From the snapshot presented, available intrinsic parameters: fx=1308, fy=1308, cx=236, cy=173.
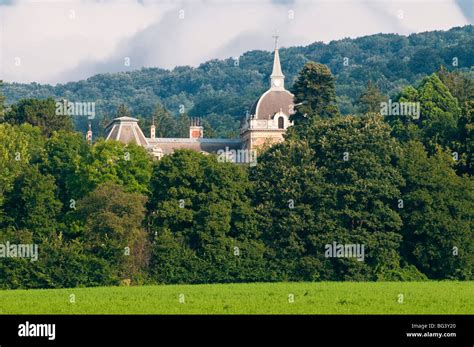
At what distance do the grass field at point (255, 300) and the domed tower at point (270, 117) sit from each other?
5924cm

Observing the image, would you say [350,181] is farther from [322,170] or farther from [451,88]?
[451,88]

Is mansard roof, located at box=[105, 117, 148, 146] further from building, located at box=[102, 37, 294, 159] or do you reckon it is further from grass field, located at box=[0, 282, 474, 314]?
grass field, located at box=[0, 282, 474, 314]

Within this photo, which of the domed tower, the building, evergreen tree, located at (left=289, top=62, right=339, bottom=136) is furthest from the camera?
the domed tower

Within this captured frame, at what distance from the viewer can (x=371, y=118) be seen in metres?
73.3

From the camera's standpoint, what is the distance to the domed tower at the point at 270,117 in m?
115

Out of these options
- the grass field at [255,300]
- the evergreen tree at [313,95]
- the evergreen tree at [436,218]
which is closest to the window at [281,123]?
the evergreen tree at [313,95]

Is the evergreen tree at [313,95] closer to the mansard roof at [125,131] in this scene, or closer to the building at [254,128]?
the building at [254,128]

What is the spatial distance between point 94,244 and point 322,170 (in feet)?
42.8

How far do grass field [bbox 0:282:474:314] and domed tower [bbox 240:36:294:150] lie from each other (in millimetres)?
59241

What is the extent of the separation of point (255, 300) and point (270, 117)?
70.9m

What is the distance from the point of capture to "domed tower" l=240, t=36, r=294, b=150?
11481 cm
